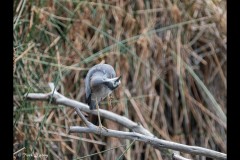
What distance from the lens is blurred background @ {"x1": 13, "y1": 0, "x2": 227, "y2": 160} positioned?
4.83ft

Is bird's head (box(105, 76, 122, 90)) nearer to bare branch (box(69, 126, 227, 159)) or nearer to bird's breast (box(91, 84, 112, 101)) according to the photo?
bird's breast (box(91, 84, 112, 101))

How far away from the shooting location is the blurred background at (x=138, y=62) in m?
1.47

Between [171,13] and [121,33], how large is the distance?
0.17 metres

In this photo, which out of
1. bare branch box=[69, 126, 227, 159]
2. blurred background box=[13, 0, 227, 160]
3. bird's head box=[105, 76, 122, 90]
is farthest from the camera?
blurred background box=[13, 0, 227, 160]

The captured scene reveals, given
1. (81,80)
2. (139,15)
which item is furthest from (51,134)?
(139,15)

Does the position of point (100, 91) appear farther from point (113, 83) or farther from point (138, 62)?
point (138, 62)

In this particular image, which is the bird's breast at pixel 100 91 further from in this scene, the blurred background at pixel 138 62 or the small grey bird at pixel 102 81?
the blurred background at pixel 138 62

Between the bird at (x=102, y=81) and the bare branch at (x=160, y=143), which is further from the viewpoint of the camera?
the bare branch at (x=160, y=143)

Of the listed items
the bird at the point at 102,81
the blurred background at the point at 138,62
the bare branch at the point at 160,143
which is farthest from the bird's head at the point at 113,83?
the blurred background at the point at 138,62

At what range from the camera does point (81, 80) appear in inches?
61.8

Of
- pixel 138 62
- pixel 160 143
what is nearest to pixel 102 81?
pixel 160 143

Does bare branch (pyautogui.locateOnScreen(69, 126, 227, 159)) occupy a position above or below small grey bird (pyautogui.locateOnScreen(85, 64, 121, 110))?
below

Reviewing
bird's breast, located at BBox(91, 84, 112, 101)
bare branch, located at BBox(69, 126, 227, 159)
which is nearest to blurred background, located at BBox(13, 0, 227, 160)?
bare branch, located at BBox(69, 126, 227, 159)

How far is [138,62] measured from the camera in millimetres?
1602
